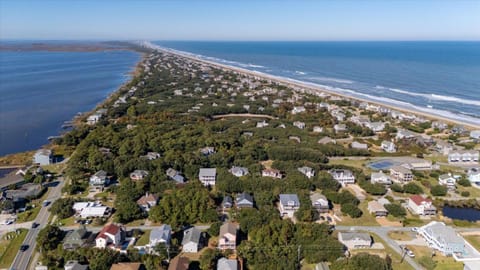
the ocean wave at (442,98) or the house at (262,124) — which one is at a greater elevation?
the ocean wave at (442,98)

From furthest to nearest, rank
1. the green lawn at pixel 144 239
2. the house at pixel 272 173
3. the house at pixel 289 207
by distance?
the house at pixel 272 173 → the house at pixel 289 207 → the green lawn at pixel 144 239

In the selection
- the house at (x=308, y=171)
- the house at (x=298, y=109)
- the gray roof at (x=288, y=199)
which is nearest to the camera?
the gray roof at (x=288, y=199)

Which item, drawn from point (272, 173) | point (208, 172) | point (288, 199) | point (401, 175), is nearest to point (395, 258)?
point (288, 199)

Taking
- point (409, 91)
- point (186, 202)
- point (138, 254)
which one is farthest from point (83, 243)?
point (409, 91)

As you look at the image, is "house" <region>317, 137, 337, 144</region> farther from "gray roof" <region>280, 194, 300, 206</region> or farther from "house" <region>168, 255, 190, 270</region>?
"house" <region>168, 255, 190, 270</region>

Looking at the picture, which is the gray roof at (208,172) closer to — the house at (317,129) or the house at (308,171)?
the house at (308,171)

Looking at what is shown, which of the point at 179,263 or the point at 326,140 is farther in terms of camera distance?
the point at 326,140

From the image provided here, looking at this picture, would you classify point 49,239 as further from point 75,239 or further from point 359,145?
point 359,145

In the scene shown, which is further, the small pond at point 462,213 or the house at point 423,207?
the small pond at point 462,213

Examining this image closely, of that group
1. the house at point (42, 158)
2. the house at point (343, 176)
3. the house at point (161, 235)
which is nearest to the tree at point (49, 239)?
the house at point (161, 235)
